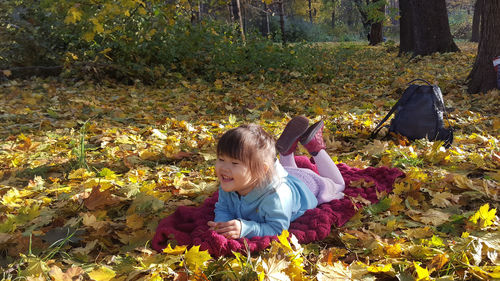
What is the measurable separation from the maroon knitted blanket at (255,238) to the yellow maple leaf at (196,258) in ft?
0.38

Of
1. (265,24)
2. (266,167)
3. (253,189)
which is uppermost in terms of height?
(265,24)

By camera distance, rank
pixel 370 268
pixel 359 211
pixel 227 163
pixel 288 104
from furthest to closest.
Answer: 1. pixel 288 104
2. pixel 359 211
3. pixel 227 163
4. pixel 370 268

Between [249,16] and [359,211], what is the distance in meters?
28.8

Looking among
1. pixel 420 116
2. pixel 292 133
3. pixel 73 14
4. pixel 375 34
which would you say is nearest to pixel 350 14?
pixel 375 34

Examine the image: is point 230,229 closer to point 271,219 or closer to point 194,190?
point 271,219

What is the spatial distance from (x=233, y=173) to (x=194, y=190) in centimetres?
86

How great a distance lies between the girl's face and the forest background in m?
0.33

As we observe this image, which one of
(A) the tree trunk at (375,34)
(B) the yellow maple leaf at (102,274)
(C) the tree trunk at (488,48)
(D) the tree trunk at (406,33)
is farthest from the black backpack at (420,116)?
(A) the tree trunk at (375,34)

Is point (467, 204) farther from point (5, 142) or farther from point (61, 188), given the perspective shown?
point (5, 142)

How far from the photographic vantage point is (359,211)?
2287mm

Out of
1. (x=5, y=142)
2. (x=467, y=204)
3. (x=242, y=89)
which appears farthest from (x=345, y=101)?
(x=5, y=142)

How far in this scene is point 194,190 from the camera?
8.70ft

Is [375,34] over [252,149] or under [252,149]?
under

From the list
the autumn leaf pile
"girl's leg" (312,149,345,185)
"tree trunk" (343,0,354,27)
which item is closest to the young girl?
the autumn leaf pile
